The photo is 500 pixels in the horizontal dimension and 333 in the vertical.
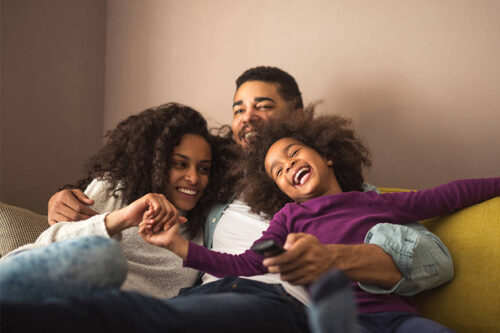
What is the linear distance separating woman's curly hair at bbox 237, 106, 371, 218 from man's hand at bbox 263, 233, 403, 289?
433mm

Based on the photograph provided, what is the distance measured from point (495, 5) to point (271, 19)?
1.01m

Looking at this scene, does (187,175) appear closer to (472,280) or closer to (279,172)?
(279,172)

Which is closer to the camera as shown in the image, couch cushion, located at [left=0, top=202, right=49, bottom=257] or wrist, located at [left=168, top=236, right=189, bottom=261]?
wrist, located at [left=168, top=236, right=189, bottom=261]

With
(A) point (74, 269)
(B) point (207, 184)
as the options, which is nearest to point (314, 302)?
(A) point (74, 269)

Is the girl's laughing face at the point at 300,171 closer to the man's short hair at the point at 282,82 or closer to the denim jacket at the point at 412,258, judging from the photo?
the denim jacket at the point at 412,258

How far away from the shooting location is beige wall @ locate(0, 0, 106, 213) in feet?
6.76

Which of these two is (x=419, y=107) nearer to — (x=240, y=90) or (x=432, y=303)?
(x=240, y=90)

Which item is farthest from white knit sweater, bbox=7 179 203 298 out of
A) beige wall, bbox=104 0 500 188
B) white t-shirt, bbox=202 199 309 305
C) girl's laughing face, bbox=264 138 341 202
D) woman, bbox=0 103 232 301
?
beige wall, bbox=104 0 500 188

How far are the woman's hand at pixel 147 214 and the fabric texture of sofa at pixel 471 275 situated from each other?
742 mm

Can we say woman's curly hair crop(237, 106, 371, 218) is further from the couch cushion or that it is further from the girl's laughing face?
the couch cushion

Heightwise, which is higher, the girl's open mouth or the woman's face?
the girl's open mouth

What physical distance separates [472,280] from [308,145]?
2.13 feet

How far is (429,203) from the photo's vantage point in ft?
3.92

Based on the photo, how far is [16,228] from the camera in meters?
1.34
